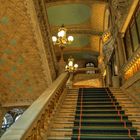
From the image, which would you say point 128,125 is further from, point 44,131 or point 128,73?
point 128,73

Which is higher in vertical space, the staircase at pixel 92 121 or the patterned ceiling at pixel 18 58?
the patterned ceiling at pixel 18 58

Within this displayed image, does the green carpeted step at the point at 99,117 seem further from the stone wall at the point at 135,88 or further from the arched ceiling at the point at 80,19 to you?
the arched ceiling at the point at 80,19

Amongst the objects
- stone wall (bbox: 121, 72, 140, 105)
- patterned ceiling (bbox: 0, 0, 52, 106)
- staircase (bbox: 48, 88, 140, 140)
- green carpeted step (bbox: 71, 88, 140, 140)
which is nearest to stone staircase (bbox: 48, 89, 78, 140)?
staircase (bbox: 48, 88, 140, 140)

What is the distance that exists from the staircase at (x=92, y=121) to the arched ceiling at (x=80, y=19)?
9.25m

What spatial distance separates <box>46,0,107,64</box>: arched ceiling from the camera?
48.0 ft

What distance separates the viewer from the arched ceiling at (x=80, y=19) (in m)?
14.6

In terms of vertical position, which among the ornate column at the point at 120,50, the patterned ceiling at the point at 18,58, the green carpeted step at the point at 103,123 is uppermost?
the ornate column at the point at 120,50

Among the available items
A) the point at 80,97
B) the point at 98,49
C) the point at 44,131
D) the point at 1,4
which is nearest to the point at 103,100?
the point at 80,97

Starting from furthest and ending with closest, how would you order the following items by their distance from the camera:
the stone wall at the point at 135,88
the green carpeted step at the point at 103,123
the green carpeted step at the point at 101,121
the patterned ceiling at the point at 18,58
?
1. the patterned ceiling at the point at 18,58
2. the stone wall at the point at 135,88
3. the green carpeted step at the point at 103,123
4. the green carpeted step at the point at 101,121

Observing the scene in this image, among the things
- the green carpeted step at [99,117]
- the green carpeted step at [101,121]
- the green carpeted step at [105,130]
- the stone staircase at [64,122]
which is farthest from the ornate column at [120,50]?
the green carpeted step at [105,130]

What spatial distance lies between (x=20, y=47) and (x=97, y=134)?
412cm

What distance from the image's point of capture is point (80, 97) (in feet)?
22.2

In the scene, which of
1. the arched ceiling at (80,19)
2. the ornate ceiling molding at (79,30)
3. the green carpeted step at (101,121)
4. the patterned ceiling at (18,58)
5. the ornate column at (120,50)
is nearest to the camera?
the green carpeted step at (101,121)

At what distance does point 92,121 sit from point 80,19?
1298 cm
